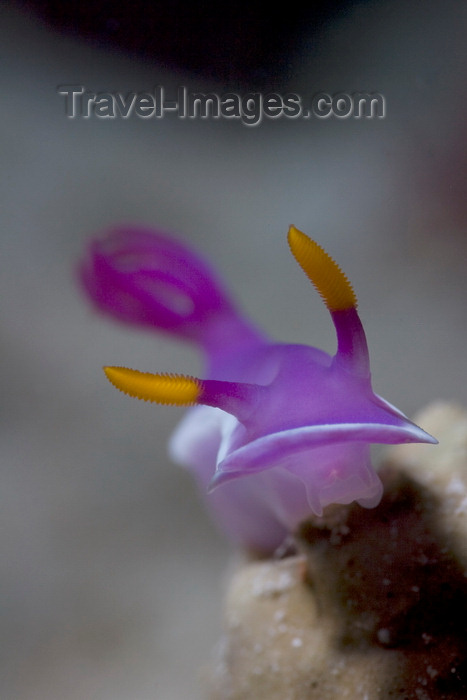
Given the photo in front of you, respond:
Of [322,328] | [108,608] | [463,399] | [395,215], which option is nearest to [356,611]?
[463,399]

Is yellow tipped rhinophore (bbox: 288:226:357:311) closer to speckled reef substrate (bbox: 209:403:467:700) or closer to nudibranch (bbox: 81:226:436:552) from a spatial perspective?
nudibranch (bbox: 81:226:436:552)

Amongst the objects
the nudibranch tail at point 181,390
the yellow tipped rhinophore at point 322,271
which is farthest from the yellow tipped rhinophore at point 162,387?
the yellow tipped rhinophore at point 322,271

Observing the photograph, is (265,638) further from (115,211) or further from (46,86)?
(46,86)
